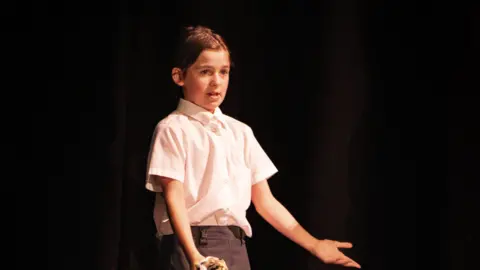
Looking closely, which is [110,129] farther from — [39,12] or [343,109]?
[343,109]

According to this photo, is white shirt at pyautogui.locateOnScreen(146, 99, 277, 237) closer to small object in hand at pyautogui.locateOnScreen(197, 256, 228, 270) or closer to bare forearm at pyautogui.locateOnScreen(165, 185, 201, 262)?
bare forearm at pyautogui.locateOnScreen(165, 185, 201, 262)

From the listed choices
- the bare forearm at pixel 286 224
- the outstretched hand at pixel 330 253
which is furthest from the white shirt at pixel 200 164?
the outstretched hand at pixel 330 253

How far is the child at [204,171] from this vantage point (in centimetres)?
213

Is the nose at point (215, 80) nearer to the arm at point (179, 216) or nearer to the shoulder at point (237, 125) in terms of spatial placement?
the shoulder at point (237, 125)

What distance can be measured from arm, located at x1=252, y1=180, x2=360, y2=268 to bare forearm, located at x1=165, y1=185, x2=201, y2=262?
0.31m

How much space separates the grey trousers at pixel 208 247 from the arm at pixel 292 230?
0.54 feet

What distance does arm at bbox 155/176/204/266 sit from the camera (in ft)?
6.67

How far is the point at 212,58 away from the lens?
2.22 metres

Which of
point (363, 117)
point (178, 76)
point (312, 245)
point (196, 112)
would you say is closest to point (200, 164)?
point (196, 112)

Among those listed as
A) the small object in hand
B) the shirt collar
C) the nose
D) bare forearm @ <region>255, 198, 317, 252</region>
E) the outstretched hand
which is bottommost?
the outstretched hand

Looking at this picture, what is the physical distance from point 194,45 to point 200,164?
1.07 feet

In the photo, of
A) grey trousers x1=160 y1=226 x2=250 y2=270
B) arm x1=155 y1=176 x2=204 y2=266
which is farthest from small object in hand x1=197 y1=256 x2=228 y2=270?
grey trousers x1=160 y1=226 x2=250 y2=270

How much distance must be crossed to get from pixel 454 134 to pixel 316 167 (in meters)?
0.45

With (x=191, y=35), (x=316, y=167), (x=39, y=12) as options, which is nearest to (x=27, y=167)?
(x=39, y=12)
